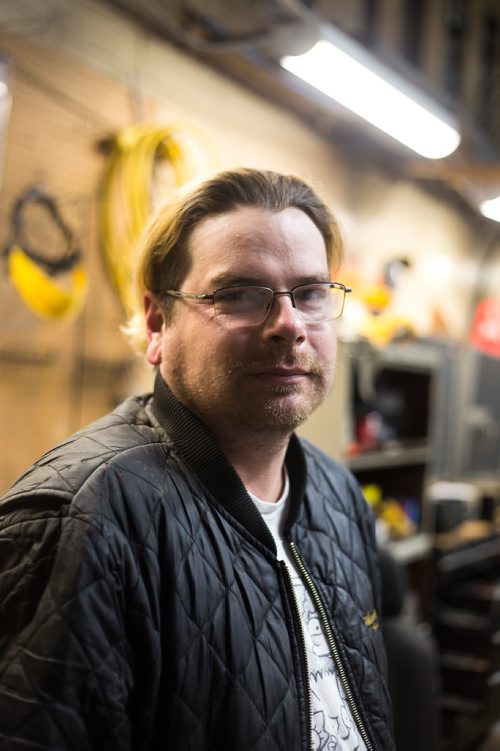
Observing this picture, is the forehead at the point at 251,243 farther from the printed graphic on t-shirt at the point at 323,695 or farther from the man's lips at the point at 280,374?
the printed graphic on t-shirt at the point at 323,695

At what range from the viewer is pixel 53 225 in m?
2.65

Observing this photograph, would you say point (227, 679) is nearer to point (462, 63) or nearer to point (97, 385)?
point (97, 385)

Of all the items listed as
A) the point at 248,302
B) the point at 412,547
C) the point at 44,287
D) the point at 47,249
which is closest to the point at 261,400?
the point at 248,302

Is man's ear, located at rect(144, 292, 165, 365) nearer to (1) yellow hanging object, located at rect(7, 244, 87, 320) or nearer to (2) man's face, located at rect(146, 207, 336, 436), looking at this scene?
(2) man's face, located at rect(146, 207, 336, 436)

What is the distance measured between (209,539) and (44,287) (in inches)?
62.8

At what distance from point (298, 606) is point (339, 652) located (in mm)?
126

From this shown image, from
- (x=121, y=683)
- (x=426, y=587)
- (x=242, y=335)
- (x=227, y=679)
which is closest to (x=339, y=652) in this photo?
(x=227, y=679)

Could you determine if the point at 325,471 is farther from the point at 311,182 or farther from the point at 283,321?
the point at 311,182

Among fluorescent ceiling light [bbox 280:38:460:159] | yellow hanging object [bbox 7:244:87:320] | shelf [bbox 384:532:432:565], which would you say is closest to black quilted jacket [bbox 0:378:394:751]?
yellow hanging object [bbox 7:244:87:320]

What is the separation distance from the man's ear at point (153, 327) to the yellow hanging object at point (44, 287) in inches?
45.7

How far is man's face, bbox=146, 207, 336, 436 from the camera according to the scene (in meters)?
1.24

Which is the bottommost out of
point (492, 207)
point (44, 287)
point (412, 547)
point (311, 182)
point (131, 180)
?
point (412, 547)

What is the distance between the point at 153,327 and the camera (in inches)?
55.7

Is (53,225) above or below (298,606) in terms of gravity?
above
